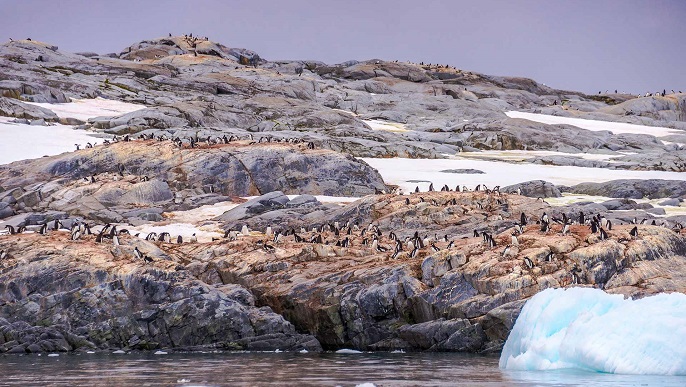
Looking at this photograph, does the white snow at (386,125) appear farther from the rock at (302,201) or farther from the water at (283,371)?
the water at (283,371)

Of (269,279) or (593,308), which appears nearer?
(593,308)

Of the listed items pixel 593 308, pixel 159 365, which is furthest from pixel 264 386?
pixel 593 308

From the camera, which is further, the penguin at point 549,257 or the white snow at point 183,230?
the white snow at point 183,230

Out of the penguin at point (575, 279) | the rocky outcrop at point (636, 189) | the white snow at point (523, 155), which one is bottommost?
the penguin at point (575, 279)

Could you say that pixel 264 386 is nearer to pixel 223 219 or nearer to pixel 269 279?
pixel 269 279

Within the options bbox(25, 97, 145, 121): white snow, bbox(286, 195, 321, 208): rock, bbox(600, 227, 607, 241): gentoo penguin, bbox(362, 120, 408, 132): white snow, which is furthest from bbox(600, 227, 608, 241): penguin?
bbox(362, 120, 408, 132): white snow

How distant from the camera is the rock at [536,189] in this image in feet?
182

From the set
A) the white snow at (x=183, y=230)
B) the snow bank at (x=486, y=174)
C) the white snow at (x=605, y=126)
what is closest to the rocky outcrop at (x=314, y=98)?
the white snow at (x=605, y=126)

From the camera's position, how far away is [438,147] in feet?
269

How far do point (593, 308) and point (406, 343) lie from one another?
27.3ft

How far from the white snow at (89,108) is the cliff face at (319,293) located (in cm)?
5358

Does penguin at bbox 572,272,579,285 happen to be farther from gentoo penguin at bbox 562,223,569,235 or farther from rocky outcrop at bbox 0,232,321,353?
rocky outcrop at bbox 0,232,321,353

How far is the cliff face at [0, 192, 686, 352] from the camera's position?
28078 millimetres

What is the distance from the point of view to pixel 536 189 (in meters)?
55.9
